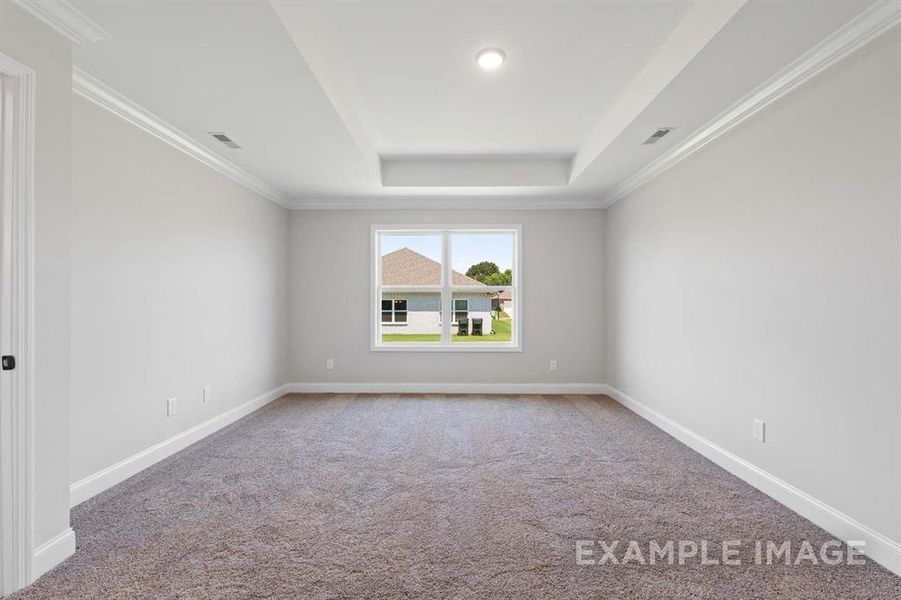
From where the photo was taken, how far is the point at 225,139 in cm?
341

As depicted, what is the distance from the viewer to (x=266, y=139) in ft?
11.1

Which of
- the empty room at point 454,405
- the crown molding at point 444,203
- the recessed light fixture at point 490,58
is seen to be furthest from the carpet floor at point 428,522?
the crown molding at point 444,203

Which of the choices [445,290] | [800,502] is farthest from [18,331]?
[445,290]

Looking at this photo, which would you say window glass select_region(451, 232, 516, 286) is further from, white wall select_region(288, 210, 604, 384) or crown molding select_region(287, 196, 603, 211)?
crown molding select_region(287, 196, 603, 211)

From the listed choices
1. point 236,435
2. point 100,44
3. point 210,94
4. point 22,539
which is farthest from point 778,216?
point 236,435

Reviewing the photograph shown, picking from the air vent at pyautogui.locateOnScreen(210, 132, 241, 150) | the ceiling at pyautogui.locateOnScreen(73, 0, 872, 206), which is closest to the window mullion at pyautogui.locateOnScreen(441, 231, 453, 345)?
the ceiling at pyautogui.locateOnScreen(73, 0, 872, 206)

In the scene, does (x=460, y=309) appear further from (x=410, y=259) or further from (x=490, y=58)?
(x=490, y=58)

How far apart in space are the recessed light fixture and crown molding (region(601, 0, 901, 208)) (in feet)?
4.82

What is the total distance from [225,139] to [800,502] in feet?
14.4

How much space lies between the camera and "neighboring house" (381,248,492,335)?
5605 millimetres

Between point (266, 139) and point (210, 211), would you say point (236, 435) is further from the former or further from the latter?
point (266, 139)

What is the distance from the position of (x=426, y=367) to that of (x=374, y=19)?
3916mm

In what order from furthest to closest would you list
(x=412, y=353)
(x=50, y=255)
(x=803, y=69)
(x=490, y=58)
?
(x=412, y=353), (x=490, y=58), (x=803, y=69), (x=50, y=255)

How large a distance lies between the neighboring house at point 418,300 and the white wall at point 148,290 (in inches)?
65.3
